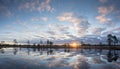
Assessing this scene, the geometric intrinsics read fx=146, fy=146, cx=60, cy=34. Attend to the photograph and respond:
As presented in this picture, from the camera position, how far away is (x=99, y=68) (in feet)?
74.4

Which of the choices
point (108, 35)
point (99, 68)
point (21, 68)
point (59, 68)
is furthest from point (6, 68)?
point (108, 35)

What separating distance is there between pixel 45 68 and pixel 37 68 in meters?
A: 1.24

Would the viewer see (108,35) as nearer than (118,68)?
No

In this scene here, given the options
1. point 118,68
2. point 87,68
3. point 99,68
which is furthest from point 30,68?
point 118,68

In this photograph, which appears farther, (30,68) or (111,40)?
(111,40)

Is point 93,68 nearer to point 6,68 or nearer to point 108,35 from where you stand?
point 6,68

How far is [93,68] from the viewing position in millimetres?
22641

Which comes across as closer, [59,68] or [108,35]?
[59,68]

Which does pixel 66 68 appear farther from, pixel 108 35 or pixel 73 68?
pixel 108 35

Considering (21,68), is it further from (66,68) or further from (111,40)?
(111,40)

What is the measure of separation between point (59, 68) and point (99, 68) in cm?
622

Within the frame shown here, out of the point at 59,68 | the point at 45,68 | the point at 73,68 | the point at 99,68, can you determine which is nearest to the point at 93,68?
the point at 99,68

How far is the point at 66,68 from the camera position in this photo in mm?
22562

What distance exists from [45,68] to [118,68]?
37.4ft
